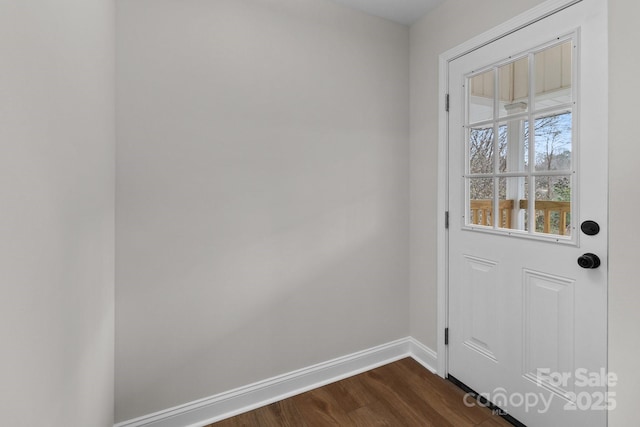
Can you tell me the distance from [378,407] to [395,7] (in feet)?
8.22

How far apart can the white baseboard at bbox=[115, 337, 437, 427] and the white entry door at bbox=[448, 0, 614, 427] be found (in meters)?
0.39

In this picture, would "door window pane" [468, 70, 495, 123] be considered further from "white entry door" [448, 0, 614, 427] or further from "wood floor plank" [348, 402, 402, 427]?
"wood floor plank" [348, 402, 402, 427]

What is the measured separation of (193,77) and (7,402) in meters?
1.50

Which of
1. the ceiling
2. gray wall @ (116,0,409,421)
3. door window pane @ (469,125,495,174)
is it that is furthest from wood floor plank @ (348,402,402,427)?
the ceiling

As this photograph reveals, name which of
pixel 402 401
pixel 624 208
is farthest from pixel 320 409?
pixel 624 208

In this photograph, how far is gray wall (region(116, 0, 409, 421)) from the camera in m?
1.50

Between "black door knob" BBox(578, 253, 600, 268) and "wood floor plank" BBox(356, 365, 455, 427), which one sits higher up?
"black door knob" BBox(578, 253, 600, 268)

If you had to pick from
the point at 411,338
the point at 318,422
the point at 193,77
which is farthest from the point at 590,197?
the point at 193,77

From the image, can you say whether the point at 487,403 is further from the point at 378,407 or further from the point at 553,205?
the point at 553,205

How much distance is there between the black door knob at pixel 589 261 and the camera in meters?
1.28

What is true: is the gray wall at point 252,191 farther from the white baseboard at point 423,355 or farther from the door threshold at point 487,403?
the door threshold at point 487,403

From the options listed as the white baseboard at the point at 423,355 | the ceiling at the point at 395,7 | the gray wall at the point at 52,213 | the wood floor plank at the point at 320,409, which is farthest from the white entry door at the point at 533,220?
the gray wall at the point at 52,213

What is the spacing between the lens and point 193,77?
1.58m

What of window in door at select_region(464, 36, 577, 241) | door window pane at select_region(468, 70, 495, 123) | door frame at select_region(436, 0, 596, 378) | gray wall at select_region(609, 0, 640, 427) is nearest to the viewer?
gray wall at select_region(609, 0, 640, 427)
